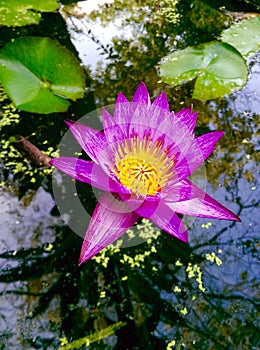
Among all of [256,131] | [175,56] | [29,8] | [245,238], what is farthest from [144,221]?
[29,8]

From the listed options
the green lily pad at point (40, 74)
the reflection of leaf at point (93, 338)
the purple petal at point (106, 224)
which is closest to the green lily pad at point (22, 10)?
the green lily pad at point (40, 74)

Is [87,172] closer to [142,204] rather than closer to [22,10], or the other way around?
[142,204]

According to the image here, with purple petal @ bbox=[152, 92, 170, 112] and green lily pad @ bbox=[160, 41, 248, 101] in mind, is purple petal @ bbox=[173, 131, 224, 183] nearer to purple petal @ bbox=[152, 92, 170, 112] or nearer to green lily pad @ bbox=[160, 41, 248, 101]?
purple petal @ bbox=[152, 92, 170, 112]

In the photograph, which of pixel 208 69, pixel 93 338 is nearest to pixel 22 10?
pixel 208 69

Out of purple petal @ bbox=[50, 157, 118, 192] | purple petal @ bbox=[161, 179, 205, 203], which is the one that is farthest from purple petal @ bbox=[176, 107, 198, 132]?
purple petal @ bbox=[50, 157, 118, 192]

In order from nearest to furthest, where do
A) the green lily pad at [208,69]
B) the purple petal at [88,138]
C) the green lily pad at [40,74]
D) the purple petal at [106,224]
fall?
1. the purple petal at [106,224]
2. the purple petal at [88,138]
3. the green lily pad at [40,74]
4. the green lily pad at [208,69]

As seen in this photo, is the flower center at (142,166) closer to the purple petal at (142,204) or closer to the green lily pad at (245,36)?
the purple petal at (142,204)
